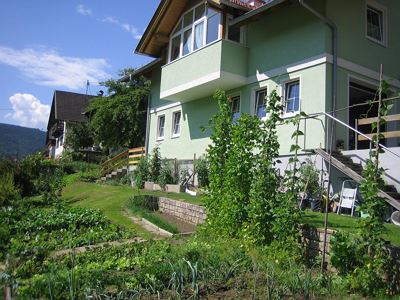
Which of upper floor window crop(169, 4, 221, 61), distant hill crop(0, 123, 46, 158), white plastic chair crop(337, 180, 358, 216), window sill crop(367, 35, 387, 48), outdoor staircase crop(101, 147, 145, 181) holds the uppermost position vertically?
distant hill crop(0, 123, 46, 158)

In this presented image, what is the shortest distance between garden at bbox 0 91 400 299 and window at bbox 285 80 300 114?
5390 millimetres

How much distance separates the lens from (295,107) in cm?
1422

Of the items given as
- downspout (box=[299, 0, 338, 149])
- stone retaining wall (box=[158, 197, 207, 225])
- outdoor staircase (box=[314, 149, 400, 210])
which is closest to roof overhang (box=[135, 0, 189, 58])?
downspout (box=[299, 0, 338, 149])

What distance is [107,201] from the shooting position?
15375mm

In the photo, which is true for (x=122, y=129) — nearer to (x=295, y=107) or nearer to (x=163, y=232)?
(x=295, y=107)

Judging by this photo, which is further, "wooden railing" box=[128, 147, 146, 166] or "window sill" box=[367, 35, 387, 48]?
"wooden railing" box=[128, 147, 146, 166]

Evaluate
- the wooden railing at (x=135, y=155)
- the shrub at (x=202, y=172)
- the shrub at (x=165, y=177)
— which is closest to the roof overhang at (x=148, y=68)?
the wooden railing at (x=135, y=155)

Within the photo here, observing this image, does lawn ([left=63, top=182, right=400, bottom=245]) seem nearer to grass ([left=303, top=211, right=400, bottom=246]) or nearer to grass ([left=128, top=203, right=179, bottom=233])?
grass ([left=303, top=211, right=400, bottom=246])

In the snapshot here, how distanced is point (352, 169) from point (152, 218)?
5.51 m

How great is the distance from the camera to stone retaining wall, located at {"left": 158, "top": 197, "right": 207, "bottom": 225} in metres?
11.3

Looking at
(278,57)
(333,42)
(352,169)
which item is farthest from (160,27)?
(352,169)

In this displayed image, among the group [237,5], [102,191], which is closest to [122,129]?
[102,191]

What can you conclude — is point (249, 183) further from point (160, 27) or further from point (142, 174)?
point (160, 27)

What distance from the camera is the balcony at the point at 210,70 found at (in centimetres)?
1586
